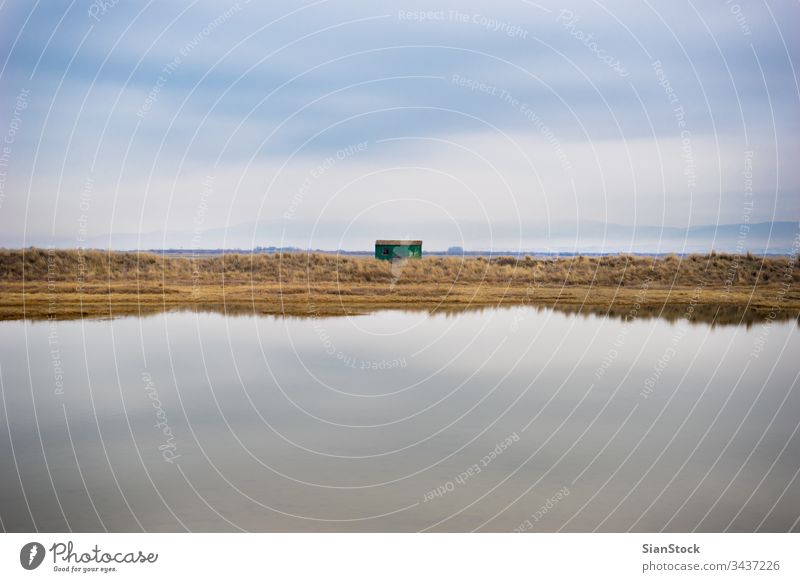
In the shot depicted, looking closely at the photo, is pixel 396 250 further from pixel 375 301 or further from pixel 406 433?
pixel 406 433

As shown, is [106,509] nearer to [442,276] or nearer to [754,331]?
[754,331]

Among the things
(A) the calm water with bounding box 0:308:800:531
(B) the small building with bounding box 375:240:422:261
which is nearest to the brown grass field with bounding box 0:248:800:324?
(B) the small building with bounding box 375:240:422:261

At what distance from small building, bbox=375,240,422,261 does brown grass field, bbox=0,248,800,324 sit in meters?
1.88

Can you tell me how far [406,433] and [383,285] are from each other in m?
40.7

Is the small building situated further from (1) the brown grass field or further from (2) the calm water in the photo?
(2) the calm water

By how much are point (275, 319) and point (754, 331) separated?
2302 centimetres

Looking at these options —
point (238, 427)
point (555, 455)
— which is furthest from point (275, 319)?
point (555, 455)

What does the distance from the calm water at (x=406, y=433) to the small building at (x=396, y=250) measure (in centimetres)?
3336

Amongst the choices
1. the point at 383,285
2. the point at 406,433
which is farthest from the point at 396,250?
the point at 406,433

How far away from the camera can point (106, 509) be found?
15.8 m

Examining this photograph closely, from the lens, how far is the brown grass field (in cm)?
4932

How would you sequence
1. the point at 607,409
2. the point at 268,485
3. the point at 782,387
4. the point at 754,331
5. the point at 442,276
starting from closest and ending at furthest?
1. the point at 268,485
2. the point at 607,409
3. the point at 782,387
4. the point at 754,331
5. the point at 442,276

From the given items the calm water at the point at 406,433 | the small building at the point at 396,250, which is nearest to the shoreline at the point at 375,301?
the calm water at the point at 406,433

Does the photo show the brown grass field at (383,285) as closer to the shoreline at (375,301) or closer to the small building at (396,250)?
the shoreline at (375,301)
